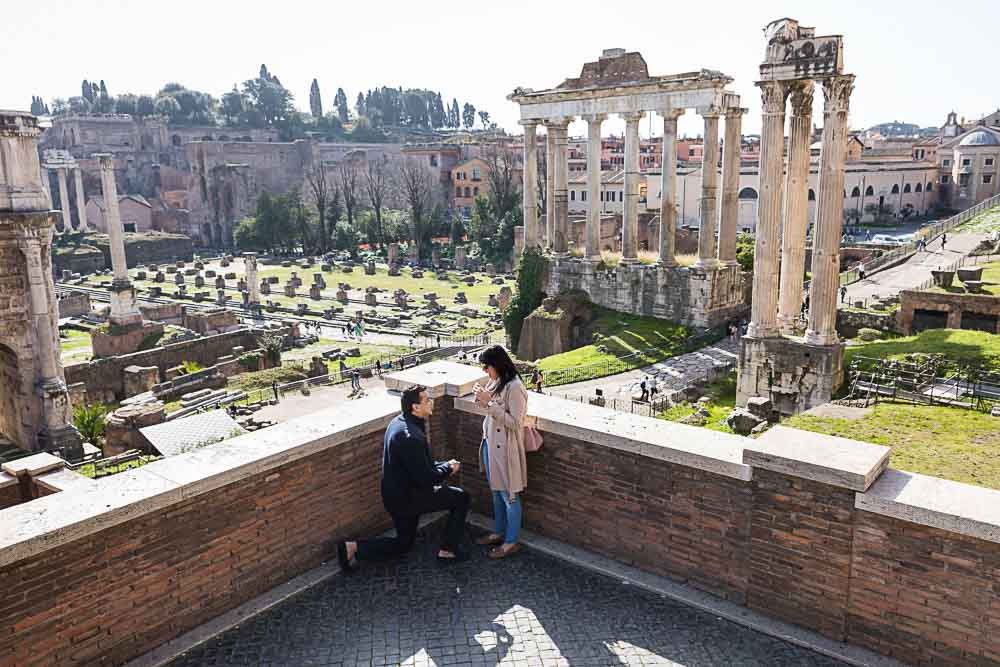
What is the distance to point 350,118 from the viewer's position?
5404 inches

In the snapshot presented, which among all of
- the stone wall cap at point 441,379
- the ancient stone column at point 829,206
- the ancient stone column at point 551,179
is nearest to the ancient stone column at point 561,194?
the ancient stone column at point 551,179

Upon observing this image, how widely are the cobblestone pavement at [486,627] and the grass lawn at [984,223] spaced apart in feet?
135

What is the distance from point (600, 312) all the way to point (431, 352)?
660 centimetres

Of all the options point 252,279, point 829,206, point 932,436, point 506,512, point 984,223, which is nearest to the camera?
point 506,512

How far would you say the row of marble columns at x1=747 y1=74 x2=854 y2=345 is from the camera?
1543cm

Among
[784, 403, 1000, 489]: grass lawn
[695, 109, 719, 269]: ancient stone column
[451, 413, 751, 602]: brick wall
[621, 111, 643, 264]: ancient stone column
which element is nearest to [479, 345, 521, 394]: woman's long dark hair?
[451, 413, 751, 602]: brick wall

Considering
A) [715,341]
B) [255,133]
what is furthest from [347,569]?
[255,133]

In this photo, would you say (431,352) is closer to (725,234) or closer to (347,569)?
(725,234)

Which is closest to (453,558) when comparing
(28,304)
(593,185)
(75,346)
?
(28,304)

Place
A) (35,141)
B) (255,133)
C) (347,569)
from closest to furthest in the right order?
(347,569) → (35,141) → (255,133)

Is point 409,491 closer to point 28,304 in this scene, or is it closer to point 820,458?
Result: point 820,458

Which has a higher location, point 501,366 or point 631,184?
point 631,184

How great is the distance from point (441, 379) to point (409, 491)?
4.30 ft

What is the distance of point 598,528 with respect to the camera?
571 centimetres
